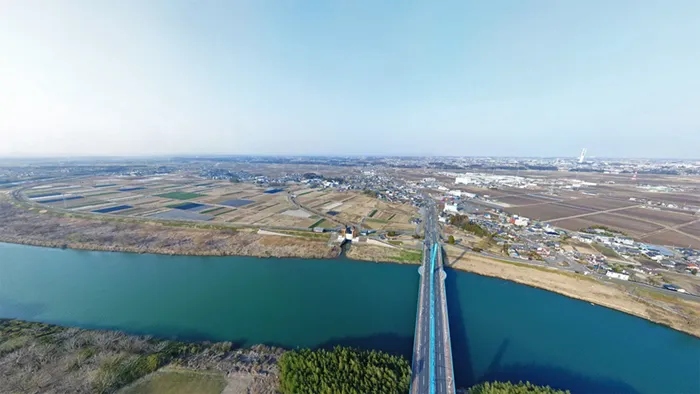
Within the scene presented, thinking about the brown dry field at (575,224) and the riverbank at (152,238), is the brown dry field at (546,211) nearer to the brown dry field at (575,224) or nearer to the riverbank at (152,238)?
the brown dry field at (575,224)

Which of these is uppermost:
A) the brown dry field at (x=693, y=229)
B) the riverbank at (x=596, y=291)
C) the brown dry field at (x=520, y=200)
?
the brown dry field at (x=520, y=200)

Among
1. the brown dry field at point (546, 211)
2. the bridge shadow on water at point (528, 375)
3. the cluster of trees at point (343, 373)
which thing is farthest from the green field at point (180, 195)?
the brown dry field at point (546, 211)

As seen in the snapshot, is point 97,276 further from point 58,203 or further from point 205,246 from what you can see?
point 58,203

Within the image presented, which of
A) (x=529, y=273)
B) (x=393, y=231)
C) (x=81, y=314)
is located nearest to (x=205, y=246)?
(x=81, y=314)

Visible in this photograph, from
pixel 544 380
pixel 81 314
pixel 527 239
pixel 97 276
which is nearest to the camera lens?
pixel 544 380

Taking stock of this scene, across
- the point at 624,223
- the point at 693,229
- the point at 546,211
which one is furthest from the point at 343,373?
the point at 693,229

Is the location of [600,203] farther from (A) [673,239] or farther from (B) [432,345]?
(B) [432,345]
